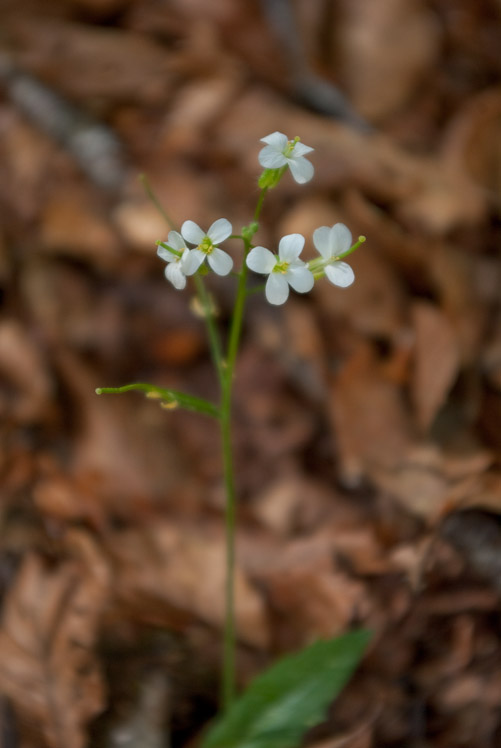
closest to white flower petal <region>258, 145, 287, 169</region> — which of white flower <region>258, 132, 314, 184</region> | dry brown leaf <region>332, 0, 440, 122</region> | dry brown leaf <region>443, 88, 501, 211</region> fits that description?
white flower <region>258, 132, 314, 184</region>

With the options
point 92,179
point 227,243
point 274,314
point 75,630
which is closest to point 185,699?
point 75,630

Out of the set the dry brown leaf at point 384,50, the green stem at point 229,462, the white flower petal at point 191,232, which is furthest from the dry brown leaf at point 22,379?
the dry brown leaf at point 384,50

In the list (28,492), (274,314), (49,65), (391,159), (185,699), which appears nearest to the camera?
(185,699)

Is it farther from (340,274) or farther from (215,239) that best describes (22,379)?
(340,274)

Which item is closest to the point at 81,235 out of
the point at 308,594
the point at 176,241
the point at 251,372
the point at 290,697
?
the point at 251,372

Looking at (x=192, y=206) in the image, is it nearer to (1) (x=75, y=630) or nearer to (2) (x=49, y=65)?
(2) (x=49, y=65)
